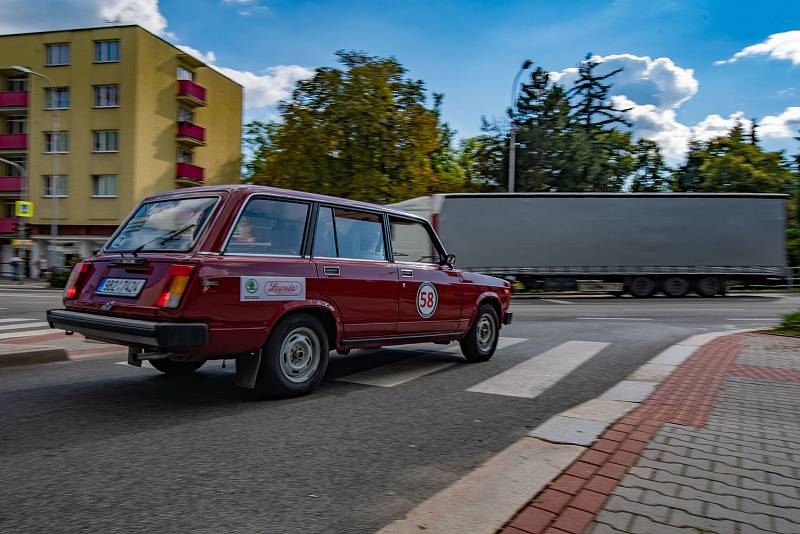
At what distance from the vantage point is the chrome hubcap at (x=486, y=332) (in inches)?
303

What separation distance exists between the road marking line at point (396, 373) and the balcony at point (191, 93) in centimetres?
3849

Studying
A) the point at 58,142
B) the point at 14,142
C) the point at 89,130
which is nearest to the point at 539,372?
the point at 89,130

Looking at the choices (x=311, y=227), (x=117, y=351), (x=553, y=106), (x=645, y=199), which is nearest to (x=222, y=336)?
(x=311, y=227)

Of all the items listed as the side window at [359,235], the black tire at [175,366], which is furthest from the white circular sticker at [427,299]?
the black tire at [175,366]

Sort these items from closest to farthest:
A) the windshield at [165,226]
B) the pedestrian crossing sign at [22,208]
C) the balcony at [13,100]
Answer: the windshield at [165,226] < the pedestrian crossing sign at [22,208] < the balcony at [13,100]

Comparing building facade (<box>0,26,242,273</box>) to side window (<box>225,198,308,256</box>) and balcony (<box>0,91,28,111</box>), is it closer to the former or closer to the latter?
balcony (<box>0,91,28,111</box>)

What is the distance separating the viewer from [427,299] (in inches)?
265

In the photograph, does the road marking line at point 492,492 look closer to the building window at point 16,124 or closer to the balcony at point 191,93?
the balcony at point 191,93

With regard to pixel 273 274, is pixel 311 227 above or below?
above

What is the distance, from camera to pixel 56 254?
3938 cm

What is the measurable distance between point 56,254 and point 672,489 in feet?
142

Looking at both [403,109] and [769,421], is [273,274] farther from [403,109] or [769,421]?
[403,109]

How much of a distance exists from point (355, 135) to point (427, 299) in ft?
81.6

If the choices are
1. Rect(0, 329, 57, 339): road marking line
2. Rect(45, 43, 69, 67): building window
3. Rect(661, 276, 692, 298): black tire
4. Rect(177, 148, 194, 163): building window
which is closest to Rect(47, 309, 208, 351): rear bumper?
Rect(0, 329, 57, 339): road marking line
